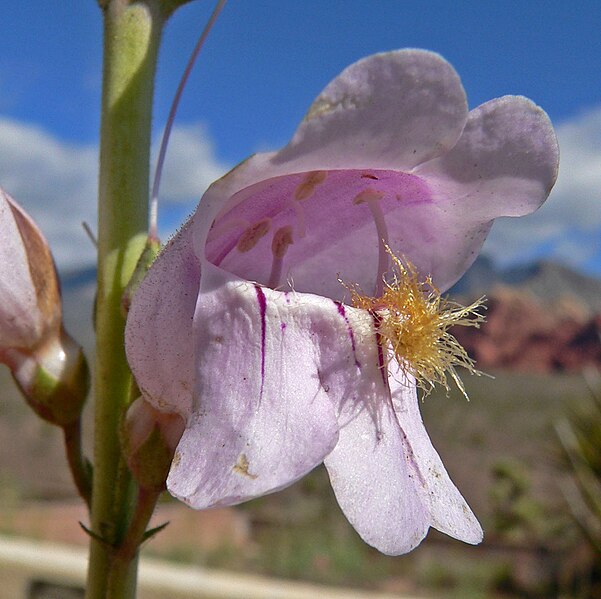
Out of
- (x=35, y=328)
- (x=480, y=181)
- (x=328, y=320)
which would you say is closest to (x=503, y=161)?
(x=480, y=181)

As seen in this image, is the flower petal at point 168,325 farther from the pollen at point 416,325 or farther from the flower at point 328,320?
the pollen at point 416,325

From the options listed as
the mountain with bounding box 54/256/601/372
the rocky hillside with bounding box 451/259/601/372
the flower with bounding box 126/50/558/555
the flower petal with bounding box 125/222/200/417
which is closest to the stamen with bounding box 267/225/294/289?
the flower with bounding box 126/50/558/555

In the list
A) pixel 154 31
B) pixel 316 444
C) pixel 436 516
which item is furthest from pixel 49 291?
pixel 436 516

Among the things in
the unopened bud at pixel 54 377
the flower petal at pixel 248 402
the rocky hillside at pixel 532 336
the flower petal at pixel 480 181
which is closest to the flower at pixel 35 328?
the unopened bud at pixel 54 377

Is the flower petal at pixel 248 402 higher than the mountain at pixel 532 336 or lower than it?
lower

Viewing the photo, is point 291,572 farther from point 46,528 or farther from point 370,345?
point 370,345

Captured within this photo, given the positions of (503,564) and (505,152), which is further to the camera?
(503,564)

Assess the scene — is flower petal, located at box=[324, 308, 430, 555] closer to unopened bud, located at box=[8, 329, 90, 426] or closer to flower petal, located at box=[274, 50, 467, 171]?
flower petal, located at box=[274, 50, 467, 171]

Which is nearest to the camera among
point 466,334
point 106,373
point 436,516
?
point 436,516
